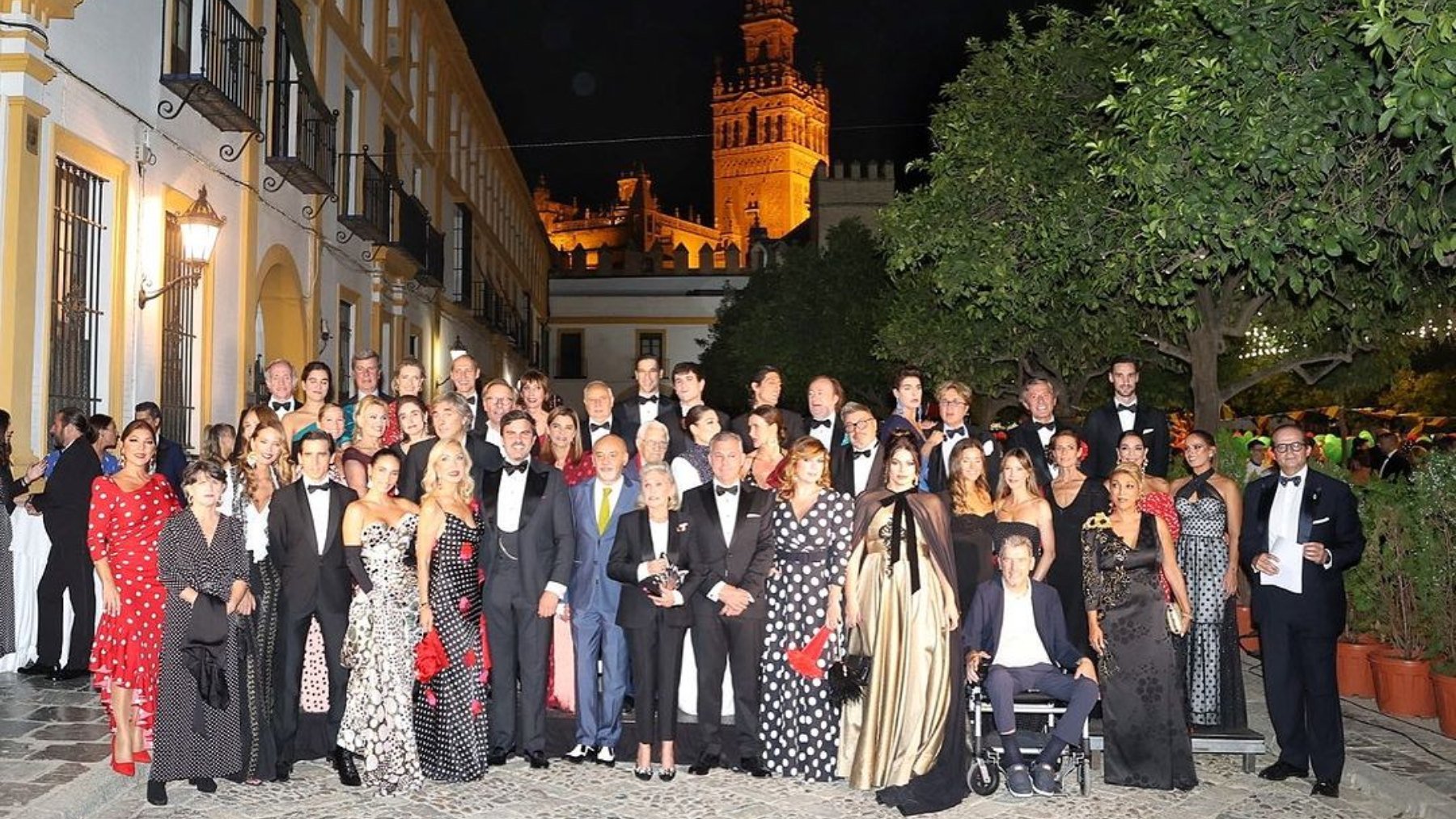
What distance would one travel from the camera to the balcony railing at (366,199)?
1772cm

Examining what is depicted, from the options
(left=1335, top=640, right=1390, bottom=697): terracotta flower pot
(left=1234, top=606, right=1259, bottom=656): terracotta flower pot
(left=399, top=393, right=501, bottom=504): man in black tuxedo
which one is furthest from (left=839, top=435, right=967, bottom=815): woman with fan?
(left=1234, top=606, right=1259, bottom=656): terracotta flower pot

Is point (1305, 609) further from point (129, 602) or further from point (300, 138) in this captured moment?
point (300, 138)

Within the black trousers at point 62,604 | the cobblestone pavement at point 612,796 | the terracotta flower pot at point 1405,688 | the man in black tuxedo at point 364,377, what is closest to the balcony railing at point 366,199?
the man in black tuxedo at point 364,377

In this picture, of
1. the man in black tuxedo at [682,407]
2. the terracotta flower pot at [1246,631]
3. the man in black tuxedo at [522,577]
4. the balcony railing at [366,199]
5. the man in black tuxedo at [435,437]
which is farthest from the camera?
the balcony railing at [366,199]

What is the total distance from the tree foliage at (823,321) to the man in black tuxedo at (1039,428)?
93.2 ft

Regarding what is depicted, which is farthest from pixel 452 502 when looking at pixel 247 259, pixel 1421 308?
pixel 1421 308

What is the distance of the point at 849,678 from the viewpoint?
6.61 meters

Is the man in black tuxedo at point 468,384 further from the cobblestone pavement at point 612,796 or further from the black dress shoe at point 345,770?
the cobblestone pavement at point 612,796

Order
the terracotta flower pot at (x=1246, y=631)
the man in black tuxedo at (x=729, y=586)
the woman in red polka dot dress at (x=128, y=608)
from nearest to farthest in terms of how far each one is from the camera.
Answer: the woman in red polka dot dress at (x=128, y=608) < the man in black tuxedo at (x=729, y=586) < the terracotta flower pot at (x=1246, y=631)

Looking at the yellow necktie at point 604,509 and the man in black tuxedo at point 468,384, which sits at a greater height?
the man in black tuxedo at point 468,384

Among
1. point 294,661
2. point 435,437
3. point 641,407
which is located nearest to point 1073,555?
point 641,407

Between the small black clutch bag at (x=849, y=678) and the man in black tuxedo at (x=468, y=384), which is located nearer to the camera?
the small black clutch bag at (x=849, y=678)

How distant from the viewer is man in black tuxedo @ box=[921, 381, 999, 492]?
26.7 feet

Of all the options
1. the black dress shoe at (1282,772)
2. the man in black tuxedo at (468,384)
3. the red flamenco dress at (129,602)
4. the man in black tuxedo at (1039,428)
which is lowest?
the black dress shoe at (1282,772)
